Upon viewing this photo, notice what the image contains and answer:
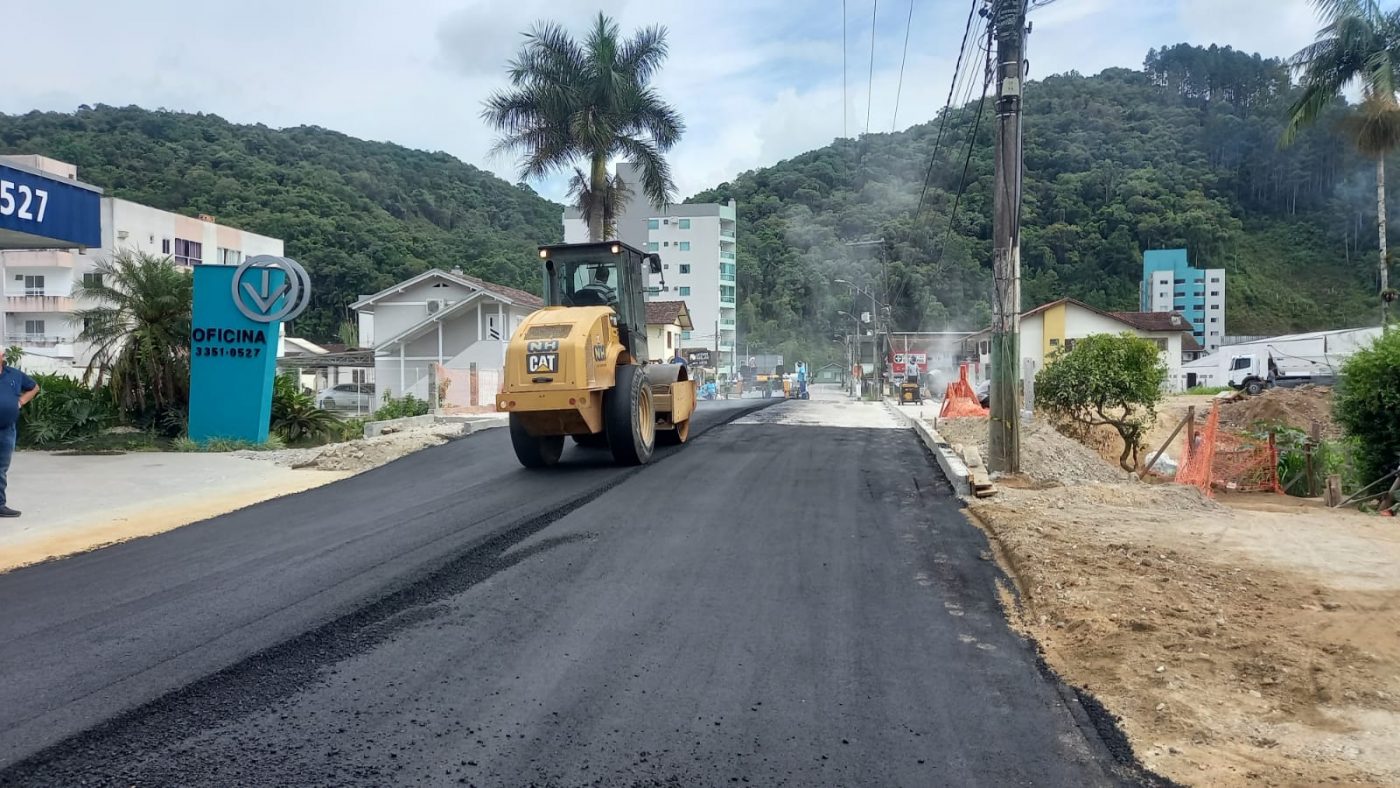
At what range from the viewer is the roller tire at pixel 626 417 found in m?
11.7

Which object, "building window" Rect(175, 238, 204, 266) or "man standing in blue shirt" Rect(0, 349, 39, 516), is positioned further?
"building window" Rect(175, 238, 204, 266)

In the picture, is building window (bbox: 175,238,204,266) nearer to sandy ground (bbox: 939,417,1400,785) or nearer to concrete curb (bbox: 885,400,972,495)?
concrete curb (bbox: 885,400,972,495)

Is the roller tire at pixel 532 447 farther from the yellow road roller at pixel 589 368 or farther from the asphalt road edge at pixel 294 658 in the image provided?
the asphalt road edge at pixel 294 658

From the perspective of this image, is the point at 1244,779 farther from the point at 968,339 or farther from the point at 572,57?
the point at 968,339

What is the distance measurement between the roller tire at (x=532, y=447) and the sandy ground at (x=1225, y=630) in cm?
581

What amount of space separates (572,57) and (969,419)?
16283 millimetres

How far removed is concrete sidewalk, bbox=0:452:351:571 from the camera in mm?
8562

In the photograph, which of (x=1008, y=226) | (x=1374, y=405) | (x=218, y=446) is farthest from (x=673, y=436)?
(x=1374, y=405)

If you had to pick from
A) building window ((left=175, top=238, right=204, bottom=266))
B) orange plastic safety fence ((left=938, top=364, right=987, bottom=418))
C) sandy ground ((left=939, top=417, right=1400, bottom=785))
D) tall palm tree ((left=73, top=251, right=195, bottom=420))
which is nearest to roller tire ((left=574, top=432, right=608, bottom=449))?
sandy ground ((left=939, top=417, right=1400, bottom=785))

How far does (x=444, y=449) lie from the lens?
15.0 m

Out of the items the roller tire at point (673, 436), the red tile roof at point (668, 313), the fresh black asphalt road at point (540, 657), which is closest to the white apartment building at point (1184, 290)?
the red tile roof at point (668, 313)

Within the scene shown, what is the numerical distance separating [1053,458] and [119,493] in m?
12.6

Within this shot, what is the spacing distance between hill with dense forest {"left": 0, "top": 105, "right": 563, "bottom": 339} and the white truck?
39.4 meters

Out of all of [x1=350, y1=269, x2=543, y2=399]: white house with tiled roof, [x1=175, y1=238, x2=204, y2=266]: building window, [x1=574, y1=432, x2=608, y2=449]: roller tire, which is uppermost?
[x1=175, y1=238, x2=204, y2=266]: building window
